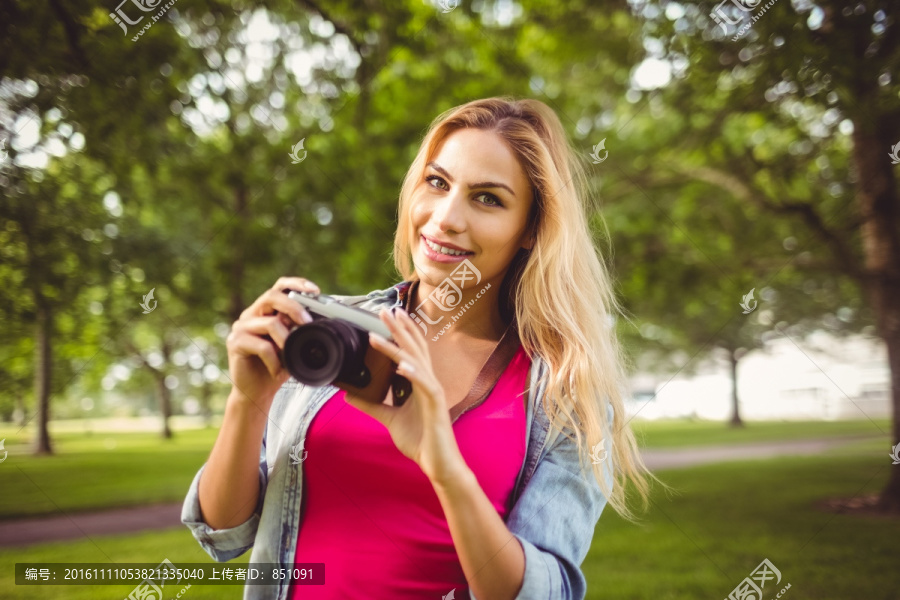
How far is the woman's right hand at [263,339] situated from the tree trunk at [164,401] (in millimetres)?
8351

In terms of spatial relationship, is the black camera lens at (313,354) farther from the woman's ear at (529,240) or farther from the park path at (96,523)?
A: the park path at (96,523)

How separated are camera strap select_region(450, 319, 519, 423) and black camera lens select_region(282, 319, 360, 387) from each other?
0.37m

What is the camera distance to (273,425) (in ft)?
5.20

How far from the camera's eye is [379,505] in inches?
56.2

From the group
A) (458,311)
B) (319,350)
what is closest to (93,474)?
(458,311)

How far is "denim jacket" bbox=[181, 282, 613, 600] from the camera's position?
141 cm

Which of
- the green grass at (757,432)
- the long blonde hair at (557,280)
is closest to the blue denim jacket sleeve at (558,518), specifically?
the long blonde hair at (557,280)

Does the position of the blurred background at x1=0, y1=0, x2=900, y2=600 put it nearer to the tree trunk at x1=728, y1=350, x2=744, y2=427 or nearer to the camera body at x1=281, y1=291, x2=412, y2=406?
the camera body at x1=281, y1=291, x2=412, y2=406

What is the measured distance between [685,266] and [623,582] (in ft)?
12.8

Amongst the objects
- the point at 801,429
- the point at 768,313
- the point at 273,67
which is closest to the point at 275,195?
the point at 273,67

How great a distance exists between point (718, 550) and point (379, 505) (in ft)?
18.3

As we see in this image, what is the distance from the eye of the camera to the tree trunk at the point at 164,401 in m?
9.27

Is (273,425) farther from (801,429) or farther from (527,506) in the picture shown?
(801,429)

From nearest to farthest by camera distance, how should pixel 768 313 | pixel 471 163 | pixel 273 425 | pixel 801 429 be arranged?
pixel 273 425
pixel 471 163
pixel 768 313
pixel 801 429
